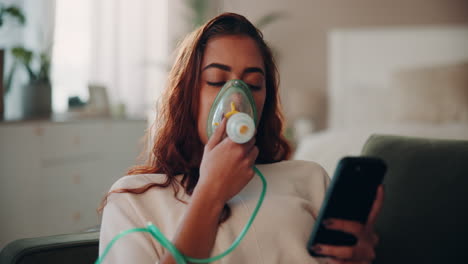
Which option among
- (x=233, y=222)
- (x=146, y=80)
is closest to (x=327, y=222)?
(x=233, y=222)

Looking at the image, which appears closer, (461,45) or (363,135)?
(363,135)

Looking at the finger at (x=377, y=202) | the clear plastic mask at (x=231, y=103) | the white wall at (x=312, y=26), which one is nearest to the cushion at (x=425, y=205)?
the finger at (x=377, y=202)

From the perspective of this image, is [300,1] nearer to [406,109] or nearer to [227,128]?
[406,109]

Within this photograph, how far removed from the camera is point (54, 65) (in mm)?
2566

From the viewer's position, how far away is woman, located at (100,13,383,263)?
699mm

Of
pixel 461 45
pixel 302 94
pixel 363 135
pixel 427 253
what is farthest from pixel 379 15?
pixel 427 253

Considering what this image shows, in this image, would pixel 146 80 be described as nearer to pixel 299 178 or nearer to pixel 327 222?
pixel 299 178

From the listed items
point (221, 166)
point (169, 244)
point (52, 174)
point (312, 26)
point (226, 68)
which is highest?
point (312, 26)

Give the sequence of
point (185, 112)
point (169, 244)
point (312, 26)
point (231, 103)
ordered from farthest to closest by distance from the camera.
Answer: point (312, 26) → point (185, 112) → point (231, 103) → point (169, 244)

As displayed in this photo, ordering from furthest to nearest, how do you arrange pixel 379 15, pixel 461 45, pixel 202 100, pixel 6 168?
pixel 379 15, pixel 461 45, pixel 6 168, pixel 202 100

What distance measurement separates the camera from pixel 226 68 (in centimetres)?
84

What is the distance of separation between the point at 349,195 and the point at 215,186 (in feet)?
0.76

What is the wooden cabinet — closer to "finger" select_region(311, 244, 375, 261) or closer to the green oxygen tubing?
the green oxygen tubing

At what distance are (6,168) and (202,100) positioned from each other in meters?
1.26
